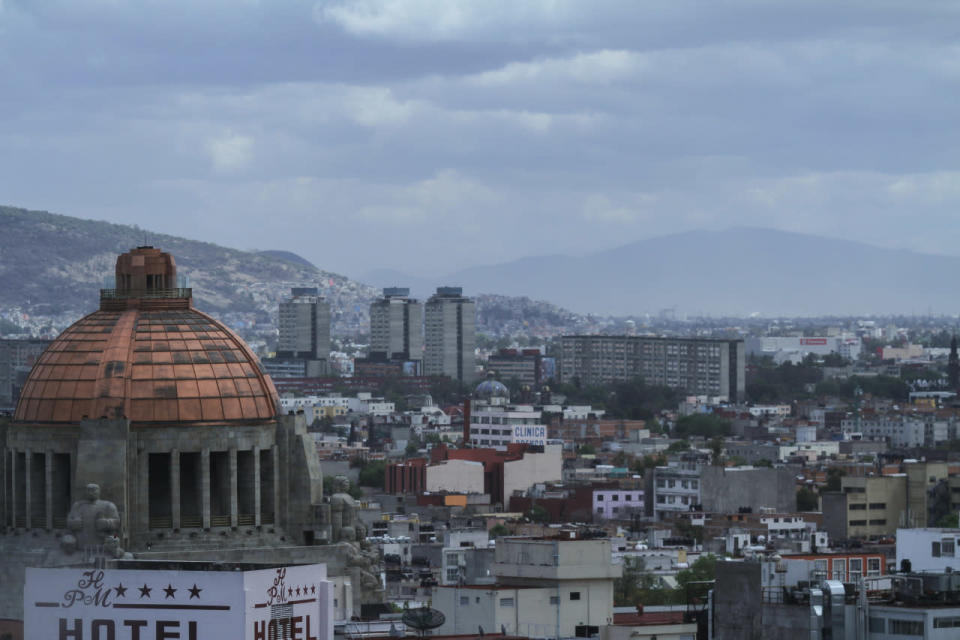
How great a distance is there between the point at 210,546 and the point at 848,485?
111704mm

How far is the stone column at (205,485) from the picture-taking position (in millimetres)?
51688

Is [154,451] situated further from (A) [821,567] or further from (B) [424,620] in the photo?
(A) [821,567]

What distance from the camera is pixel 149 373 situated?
171 feet

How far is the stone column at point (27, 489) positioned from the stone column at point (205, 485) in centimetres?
302

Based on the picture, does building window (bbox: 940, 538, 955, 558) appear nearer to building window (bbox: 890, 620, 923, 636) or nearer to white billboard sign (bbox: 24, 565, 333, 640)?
building window (bbox: 890, 620, 923, 636)

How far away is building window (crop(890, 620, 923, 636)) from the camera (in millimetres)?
44281

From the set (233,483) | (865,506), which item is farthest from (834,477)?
(233,483)

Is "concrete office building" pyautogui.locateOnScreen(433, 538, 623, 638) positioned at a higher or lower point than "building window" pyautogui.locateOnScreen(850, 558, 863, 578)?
lower

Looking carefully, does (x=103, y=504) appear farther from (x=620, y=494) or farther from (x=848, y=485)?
(x=620, y=494)

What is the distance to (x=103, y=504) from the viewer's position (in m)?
50.7

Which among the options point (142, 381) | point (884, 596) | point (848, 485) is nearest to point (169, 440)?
point (142, 381)

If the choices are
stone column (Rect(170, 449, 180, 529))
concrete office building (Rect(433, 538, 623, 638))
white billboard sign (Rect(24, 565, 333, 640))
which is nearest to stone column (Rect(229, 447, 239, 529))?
stone column (Rect(170, 449, 180, 529))

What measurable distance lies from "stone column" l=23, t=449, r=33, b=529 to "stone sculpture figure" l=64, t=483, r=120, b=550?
133 centimetres

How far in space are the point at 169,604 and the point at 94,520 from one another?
12206 millimetres
